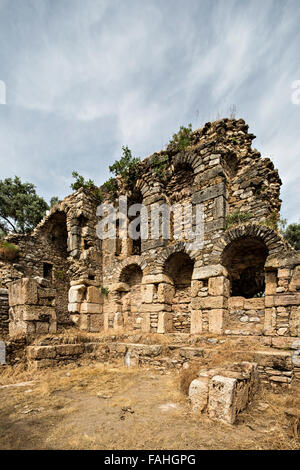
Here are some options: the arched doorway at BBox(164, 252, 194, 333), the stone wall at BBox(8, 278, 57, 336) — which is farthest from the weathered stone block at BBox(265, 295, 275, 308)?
the stone wall at BBox(8, 278, 57, 336)

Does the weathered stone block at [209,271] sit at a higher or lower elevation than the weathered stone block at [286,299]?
higher

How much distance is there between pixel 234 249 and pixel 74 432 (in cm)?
644

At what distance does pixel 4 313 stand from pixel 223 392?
6.69 m

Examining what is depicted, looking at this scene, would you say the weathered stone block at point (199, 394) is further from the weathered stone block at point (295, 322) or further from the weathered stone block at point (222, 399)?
the weathered stone block at point (295, 322)

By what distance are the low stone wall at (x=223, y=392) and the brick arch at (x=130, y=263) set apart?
5937 millimetres

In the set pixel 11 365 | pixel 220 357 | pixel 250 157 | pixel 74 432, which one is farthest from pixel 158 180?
pixel 74 432

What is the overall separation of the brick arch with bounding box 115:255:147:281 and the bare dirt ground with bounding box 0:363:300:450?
4.77m

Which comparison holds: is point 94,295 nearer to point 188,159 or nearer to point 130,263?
point 130,263

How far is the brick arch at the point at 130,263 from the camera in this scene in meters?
9.67

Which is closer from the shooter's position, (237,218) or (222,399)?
(222,399)

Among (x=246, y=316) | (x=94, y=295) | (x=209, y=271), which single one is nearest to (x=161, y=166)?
(x=209, y=271)

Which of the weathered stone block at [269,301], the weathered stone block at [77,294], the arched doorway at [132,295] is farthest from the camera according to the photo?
the weathered stone block at [77,294]

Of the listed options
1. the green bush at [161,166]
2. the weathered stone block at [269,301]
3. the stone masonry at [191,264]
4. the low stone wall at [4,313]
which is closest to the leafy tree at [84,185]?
the stone masonry at [191,264]

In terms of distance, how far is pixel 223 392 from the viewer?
128 inches
